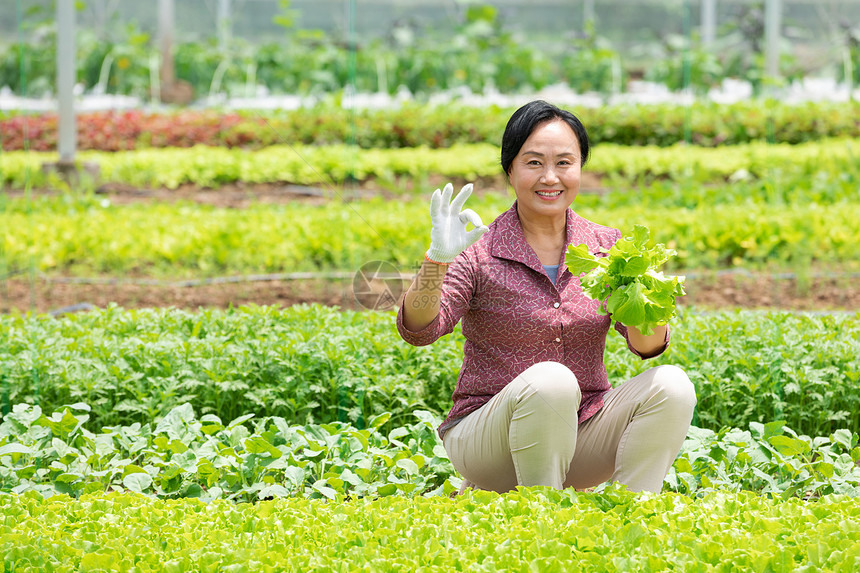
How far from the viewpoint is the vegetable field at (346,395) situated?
2055 mm

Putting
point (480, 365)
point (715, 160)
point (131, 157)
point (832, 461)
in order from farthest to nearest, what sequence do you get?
point (131, 157) → point (715, 160) → point (832, 461) → point (480, 365)

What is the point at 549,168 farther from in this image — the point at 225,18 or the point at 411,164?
the point at 225,18

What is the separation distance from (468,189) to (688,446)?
4.01 feet

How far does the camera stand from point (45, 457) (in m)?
3.01

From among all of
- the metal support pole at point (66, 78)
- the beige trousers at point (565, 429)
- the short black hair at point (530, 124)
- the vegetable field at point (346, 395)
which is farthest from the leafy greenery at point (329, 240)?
the beige trousers at point (565, 429)

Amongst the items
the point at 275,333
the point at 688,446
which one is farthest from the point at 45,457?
the point at 688,446

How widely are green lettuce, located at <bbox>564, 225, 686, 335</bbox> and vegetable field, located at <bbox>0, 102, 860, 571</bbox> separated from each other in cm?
3

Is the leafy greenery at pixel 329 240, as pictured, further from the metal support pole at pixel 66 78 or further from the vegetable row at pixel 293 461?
the vegetable row at pixel 293 461

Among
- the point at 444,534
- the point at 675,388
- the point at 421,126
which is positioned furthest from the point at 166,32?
the point at 444,534

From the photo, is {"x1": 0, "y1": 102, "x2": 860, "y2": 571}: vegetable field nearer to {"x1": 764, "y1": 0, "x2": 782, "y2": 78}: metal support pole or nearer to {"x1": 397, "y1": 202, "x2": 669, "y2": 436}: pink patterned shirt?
{"x1": 397, "y1": 202, "x2": 669, "y2": 436}: pink patterned shirt

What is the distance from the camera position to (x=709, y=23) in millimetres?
10578

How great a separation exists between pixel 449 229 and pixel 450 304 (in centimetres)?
24

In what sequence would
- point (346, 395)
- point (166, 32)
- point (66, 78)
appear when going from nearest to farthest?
point (346, 395), point (66, 78), point (166, 32)

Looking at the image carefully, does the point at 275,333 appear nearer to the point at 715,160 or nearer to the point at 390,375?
the point at 390,375
